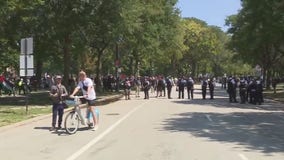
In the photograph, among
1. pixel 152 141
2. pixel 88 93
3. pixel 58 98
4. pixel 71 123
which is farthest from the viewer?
pixel 88 93

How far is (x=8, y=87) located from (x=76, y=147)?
35.0m

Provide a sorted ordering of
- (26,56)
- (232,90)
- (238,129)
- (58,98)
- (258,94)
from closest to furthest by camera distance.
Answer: (58,98) < (238,129) < (26,56) < (258,94) < (232,90)

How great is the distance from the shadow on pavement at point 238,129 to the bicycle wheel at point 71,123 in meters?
2.97

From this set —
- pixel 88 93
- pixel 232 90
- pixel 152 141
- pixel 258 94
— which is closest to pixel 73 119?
pixel 88 93

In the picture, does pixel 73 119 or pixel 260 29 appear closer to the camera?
pixel 73 119

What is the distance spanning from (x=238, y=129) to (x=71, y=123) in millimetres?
5624

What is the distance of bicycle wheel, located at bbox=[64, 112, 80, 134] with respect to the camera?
17.9m

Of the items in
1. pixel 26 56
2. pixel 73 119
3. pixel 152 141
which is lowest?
pixel 152 141

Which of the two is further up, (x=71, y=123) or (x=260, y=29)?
(x=260, y=29)

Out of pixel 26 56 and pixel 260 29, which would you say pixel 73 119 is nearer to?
pixel 26 56

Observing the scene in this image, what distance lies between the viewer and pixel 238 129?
1961cm

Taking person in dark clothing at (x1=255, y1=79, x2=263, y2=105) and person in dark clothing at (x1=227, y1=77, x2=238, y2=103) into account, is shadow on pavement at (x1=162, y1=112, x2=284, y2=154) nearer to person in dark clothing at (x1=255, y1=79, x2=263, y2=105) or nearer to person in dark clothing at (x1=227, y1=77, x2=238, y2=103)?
Answer: person in dark clothing at (x1=255, y1=79, x2=263, y2=105)

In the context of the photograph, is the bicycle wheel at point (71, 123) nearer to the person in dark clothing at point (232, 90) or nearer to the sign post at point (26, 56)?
the sign post at point (26, 56)

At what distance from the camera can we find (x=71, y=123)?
18125 mm
